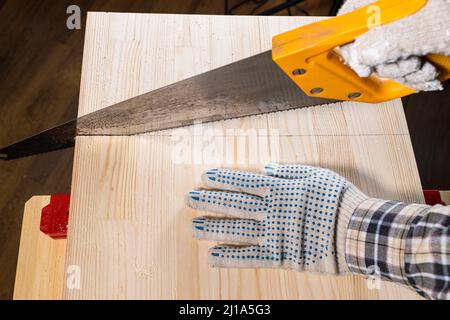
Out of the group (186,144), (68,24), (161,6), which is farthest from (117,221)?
Answer: (161,6)

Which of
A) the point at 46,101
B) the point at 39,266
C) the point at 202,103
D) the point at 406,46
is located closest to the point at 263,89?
the point at 202,103

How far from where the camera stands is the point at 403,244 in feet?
2.83

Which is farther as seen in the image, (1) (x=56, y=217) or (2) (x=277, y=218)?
(1) (x=56, y=217)

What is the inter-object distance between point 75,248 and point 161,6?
4.79 ft

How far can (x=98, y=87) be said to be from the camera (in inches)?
41.6

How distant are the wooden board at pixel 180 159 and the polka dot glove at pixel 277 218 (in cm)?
3

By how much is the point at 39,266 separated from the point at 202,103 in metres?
0.66

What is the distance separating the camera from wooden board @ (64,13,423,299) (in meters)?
0.91

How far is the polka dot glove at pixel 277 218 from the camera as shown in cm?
92

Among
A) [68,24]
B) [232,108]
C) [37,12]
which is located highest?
[37,12]

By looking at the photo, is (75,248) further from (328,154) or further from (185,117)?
(328,154)

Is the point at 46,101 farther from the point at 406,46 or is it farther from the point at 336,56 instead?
the point at 406,46

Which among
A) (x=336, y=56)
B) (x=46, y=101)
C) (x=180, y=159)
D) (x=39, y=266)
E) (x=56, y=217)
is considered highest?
(x=46, y=101)

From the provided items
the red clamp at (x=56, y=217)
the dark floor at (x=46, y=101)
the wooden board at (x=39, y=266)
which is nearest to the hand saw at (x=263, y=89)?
the red clamp at (x=56, y=217)
